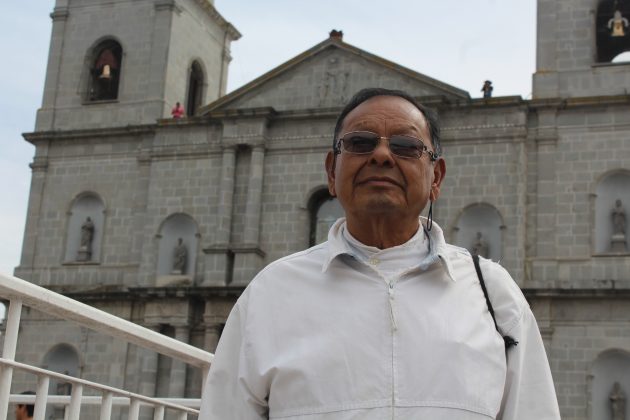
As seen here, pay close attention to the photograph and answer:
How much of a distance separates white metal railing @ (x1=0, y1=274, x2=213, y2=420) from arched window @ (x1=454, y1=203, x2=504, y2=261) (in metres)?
17.9

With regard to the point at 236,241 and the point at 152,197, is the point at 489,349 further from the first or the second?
the point at 152,197

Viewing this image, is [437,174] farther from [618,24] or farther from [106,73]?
[106,73]

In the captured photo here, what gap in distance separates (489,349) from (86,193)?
24.1 metres

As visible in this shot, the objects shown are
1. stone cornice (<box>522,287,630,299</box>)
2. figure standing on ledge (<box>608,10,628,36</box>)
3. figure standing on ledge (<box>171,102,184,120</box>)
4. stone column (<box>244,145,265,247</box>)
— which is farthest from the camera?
figure standing on ledge (<box>171,102,184,120</box>)

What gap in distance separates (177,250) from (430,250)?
21.7 meters

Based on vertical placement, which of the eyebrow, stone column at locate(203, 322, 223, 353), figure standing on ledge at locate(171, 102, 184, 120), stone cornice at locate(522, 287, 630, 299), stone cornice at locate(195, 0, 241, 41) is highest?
stone cornice at locate(195, 0, 241, 41)

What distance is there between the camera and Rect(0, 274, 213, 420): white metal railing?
3520 millimetres

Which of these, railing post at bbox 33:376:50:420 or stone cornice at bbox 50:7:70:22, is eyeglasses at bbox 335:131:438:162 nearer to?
railing post at bbox 33:376:50:420

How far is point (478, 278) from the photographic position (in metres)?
2.97

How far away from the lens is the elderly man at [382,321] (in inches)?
107

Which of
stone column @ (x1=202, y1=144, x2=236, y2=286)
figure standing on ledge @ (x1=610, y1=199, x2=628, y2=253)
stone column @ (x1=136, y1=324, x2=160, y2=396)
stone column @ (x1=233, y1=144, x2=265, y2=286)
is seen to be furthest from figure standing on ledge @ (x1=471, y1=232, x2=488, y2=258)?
stone column @ (x1=136, y1=324, x2=160, y2=396)

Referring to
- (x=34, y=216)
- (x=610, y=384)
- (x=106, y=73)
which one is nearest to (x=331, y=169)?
(x=610, y=384)

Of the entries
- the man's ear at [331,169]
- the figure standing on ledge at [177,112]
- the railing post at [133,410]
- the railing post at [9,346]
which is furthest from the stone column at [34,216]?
the man's ear at [331,169]

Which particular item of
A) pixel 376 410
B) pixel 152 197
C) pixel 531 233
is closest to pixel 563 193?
pixel 531 233
